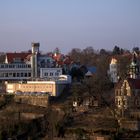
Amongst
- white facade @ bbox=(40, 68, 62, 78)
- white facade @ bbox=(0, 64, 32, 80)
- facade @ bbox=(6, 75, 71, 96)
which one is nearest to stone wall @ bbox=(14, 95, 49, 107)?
facade @ bbox=(6, 75, 71, 96)

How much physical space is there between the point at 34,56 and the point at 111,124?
49.1 feet

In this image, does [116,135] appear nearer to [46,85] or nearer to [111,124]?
[111,124]

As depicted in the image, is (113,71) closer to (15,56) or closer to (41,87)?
(41,87)

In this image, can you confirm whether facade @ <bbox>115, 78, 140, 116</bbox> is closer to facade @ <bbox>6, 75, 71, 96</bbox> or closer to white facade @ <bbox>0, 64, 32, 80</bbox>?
facade @ <bbox>6, 75, 71, 96</bbox>

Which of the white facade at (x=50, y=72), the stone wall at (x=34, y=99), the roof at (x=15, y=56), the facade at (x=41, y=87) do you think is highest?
the roof at (x=15, y=56)

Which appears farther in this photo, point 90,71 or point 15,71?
point 90,71

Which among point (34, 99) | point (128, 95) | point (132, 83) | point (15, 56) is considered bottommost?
point (34, 99)

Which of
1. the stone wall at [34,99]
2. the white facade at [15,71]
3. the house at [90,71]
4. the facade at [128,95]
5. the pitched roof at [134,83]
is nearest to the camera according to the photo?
the facade at [128,95]

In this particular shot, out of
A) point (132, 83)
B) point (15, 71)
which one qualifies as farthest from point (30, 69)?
point (132, 83)

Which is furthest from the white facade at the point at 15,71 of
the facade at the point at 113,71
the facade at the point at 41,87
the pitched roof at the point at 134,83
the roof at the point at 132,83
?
the pitched roof at the point at 134,83

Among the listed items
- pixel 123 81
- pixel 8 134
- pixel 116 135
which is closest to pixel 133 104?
pixel 123 81

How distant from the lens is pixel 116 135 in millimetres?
34312

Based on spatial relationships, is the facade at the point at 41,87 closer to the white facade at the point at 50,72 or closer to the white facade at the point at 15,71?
the white facade at the point at 50,72

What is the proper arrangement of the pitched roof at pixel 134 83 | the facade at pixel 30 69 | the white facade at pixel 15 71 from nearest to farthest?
the pitched roof at pixel 134 83, the facade at pixel 30 69, the white facade at pixel 15 71
